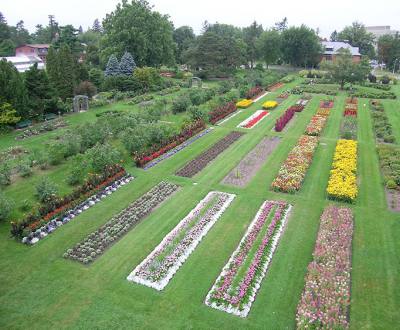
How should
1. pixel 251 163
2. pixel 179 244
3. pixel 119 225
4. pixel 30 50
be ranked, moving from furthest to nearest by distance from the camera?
1. pixel 30 50
2. pixel 251 163
3. pixel 119 225
4. pixel 179 244

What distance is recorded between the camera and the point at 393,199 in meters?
21.1

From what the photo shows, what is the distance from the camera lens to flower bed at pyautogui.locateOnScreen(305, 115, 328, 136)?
33.0 m

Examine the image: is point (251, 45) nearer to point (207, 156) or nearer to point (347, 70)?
point (347, 70)

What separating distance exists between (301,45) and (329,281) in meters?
76.0

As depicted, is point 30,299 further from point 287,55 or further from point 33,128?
point 287,55

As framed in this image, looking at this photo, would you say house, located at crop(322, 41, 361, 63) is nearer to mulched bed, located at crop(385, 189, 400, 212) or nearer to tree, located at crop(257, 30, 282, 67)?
tree, located at crop(257, 30, 282, 67)

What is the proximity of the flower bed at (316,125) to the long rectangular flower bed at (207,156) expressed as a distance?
253 inches

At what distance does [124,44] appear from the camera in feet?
204

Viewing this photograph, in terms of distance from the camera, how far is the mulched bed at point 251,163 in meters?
23.6

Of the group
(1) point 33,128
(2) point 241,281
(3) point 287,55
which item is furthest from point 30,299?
(3) point 287,55

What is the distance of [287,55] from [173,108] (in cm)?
5144

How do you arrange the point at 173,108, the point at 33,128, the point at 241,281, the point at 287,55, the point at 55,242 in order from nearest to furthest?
the point at 241,281
the point at 55,242
the point at 33,128
the point at 173,108
the point at 287,55

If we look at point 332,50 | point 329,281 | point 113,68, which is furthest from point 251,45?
point 329,281

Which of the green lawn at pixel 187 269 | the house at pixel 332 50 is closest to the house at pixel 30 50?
the house at pixel 332 50
